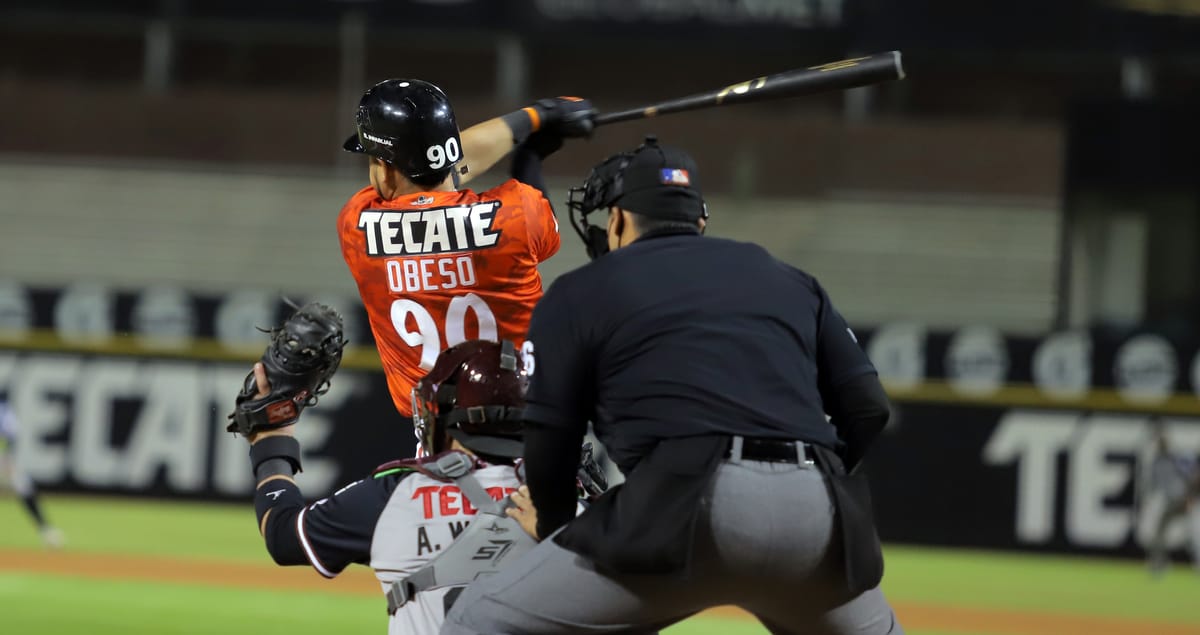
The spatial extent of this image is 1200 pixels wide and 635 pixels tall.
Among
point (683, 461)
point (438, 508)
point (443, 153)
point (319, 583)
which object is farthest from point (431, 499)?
point (319, 583)

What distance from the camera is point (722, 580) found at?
3.49 meters

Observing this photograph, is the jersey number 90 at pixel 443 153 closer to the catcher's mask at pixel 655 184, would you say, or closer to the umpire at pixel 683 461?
the catcher's mask at pixel 655 184

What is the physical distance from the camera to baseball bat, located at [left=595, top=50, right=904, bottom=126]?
481cm

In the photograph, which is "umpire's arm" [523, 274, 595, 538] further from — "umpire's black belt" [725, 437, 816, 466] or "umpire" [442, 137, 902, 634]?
"umpire's black belt" [725, 437, 816, 466]

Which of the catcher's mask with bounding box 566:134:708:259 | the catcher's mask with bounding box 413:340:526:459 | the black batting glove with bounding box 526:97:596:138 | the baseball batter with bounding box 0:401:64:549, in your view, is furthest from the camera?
the baseball batter with bounding box 0:401:64:549

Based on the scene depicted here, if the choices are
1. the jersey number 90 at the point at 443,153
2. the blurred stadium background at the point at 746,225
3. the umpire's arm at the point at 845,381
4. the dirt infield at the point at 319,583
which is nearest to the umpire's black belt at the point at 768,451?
the umpire's arm at the point at 845,381

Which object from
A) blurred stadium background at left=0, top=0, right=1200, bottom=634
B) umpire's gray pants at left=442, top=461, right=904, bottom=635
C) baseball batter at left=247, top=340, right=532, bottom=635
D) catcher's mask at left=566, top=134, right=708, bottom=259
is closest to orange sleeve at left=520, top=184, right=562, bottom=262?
baseball batter at left=247, top=340, right=532, bottom=635

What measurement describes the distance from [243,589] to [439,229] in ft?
17.9

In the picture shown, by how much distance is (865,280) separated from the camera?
56.9ft

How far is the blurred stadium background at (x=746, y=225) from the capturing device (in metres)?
12.2

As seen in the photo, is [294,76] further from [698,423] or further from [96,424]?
[698,423]

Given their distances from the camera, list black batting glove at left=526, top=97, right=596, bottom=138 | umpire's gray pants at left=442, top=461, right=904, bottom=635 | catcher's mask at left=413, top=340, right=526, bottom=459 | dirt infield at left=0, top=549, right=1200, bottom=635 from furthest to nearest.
→ 1. dirt infield at left=0, top=549, right=1200, bottom=635
2. black batting glove at left=526, top=97, right=596, bottom=138
3. catcher's mask at left=413, top=340, right=526, bottom=459
4. umpire's gray pants at left=442, top=461, right=904, bottom=635

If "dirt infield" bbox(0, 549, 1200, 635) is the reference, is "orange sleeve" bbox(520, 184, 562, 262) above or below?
above

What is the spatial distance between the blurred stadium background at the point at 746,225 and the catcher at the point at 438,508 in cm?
428
